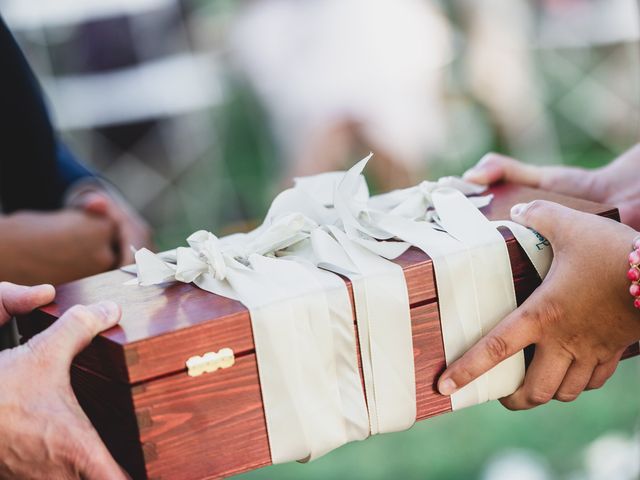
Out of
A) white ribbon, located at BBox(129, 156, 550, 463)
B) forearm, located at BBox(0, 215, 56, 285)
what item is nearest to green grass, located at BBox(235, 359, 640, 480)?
forearm, located at BBox(0, 215, 56, 285)

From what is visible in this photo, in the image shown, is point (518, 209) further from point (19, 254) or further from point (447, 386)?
point (19, 254)

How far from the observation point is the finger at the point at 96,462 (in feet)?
2.51

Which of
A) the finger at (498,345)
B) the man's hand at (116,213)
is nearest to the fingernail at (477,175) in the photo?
the finger at (498,345)

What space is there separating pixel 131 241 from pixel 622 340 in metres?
0.85

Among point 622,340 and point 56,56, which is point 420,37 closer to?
point 56,56

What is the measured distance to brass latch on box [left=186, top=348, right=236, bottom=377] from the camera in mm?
765

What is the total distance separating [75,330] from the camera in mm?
770

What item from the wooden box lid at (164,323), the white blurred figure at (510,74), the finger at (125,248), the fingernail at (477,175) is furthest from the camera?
the white blurred figure at (510,74)

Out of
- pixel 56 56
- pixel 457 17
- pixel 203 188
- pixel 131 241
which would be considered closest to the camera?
pixel 131 241

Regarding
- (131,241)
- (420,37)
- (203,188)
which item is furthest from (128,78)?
(131,241)

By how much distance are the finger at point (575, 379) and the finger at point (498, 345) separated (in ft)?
0.25

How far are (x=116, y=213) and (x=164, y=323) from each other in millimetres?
713

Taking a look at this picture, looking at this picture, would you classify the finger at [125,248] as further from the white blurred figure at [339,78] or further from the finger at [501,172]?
the white blurred figure at [339,78]

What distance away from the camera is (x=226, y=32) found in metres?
3.25
